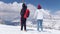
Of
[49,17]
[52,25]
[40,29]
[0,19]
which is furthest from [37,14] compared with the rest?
[0,19]

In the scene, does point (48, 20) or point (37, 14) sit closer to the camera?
point (37, 14)

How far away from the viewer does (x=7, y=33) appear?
10414 millimetres

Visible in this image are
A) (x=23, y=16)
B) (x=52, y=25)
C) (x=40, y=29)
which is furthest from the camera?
(x=52, y=25)

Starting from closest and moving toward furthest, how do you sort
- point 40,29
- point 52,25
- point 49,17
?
point 40,29 → point 52,25 → point 49,17

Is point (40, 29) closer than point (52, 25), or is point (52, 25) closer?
point (40, 29)

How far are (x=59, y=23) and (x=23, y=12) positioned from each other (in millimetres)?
6509

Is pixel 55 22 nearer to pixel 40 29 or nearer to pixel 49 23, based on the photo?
pixel 49 23

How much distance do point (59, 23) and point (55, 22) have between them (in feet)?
1.09

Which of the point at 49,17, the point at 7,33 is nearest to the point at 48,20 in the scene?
the point at 49,17

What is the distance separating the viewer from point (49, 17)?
57.1 ft

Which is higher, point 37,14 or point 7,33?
point 37,14

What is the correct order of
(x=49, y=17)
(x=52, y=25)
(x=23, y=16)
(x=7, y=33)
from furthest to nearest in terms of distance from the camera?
(x=49, y=17)
(x=52, y=25)
(x=23, y=16)
(x=7, y=33)

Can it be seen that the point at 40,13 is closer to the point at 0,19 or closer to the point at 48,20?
the point at 48,20

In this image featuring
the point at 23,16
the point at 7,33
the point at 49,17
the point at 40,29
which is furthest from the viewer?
the point at 49,17
